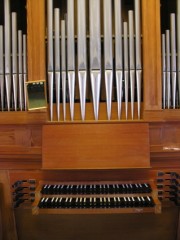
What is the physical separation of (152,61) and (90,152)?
3.09 feet

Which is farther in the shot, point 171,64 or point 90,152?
point 171,64

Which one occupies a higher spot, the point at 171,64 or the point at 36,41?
the point at 36,41

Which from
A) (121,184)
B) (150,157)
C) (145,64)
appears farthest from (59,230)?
(145,64)

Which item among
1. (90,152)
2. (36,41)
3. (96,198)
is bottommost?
(96,198)

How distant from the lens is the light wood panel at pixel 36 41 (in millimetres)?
2762

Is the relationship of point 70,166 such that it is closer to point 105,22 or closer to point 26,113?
point 26,113

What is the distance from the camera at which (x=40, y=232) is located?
288 cm

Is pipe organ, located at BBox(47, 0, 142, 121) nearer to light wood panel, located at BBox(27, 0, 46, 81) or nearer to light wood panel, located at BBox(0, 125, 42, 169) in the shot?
light wood panel, located at BBox(27, 0, 46, 81)

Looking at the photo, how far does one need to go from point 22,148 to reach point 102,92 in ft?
2.82

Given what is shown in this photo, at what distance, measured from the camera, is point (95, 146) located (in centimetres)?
269

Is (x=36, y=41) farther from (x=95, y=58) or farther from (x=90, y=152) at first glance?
(x=90, y=152)

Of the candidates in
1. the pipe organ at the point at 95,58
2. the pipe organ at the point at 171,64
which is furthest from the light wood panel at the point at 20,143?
the pipe organ at the point at 171,64

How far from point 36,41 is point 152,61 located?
3.32 ft

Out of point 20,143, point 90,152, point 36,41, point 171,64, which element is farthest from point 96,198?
point 36,41
